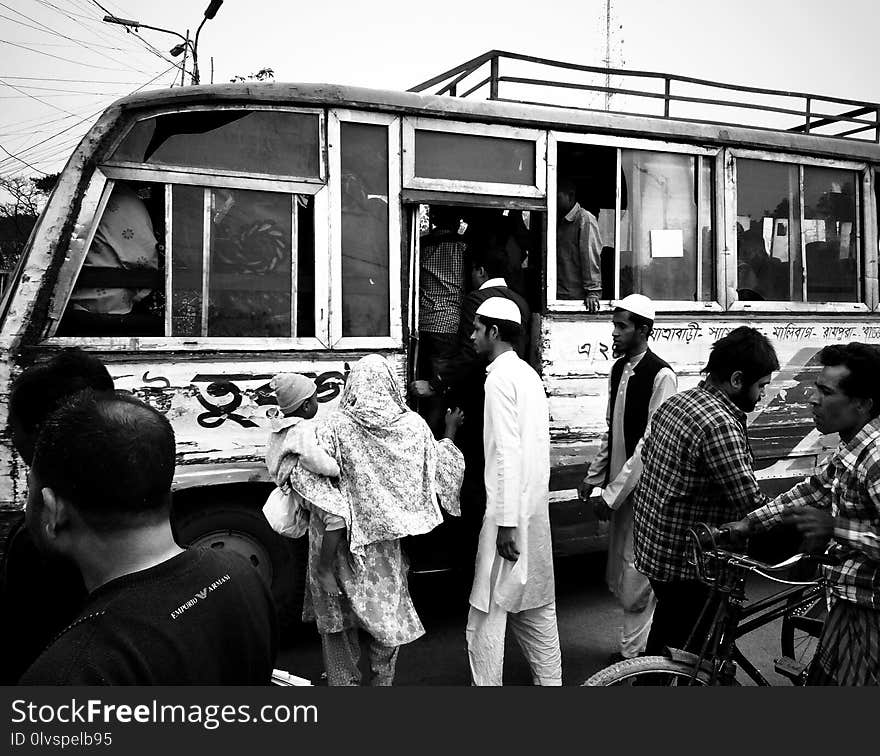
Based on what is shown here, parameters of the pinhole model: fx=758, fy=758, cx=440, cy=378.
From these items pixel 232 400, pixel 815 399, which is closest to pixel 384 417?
pixel 232 400

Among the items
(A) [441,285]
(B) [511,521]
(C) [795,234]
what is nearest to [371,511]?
(B) [511,521]

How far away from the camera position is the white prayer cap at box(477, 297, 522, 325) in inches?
141

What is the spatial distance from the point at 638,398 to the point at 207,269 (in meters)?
2.42

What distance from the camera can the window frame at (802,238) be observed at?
548cm

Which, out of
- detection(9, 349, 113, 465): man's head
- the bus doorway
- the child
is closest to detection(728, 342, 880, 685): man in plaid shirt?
the child

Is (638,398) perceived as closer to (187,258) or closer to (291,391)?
(291,391)

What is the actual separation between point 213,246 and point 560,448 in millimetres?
2503

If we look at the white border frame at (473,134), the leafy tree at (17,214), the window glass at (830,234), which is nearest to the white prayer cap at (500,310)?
the white border frame at (473,134)

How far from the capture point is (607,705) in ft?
7.64

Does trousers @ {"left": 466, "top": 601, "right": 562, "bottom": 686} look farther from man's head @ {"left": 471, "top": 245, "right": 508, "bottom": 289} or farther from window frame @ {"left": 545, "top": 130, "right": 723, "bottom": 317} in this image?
man's head @ {"left": 471, "top": 245, "right": 508, "bottom": 289}

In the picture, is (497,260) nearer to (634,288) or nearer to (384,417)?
(634,288)

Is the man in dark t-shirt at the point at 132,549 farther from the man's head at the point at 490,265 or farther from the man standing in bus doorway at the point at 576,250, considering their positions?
the man's head at the point at 490,265

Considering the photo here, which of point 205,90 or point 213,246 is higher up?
point 205,90

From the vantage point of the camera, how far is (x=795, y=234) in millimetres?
5754
